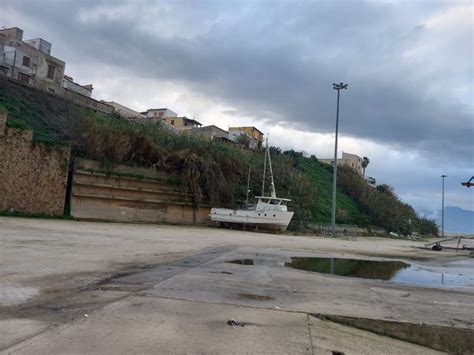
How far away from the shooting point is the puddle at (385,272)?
35.4 ft

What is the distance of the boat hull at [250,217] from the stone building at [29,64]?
22.8m

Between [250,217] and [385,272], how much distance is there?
19.3 meters

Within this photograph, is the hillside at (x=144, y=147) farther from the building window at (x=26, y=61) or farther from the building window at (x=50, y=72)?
the building window at (x=50, y=72)

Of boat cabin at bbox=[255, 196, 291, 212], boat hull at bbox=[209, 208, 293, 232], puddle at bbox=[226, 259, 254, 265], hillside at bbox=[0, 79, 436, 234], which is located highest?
hillside at bbox=[0, 79, 436, 234]

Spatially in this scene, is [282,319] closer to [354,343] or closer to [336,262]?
[354,343]

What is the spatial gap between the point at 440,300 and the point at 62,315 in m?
6.76

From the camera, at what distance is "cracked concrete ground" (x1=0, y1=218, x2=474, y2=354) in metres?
4.20

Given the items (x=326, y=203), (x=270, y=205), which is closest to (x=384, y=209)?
(x=326, y=203)

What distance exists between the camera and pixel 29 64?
44625mm

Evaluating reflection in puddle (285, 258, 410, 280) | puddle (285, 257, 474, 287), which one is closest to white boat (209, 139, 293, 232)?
reflection in puddle (285, 258, 410, 280)

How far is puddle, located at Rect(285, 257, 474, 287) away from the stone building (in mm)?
36741

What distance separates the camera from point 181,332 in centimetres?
448

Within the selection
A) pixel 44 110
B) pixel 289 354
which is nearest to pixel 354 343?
pixel 289 354

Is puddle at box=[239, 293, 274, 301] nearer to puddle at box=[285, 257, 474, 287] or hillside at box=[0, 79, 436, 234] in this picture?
puddle at box=[285, 257, 474, 287]
